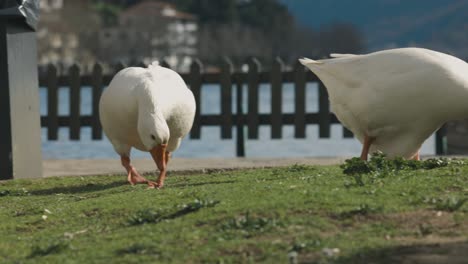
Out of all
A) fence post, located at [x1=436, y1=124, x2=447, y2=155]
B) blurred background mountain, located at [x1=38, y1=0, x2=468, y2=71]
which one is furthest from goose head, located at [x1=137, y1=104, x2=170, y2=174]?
blurred background mountain, located at [x1=38, y1=0, x2=468, y2=71]

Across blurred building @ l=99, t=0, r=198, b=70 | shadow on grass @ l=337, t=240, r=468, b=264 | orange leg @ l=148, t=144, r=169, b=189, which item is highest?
blurred building @ l=99, t=0, r=198, b=70

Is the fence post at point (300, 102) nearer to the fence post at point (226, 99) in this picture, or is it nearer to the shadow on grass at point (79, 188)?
the fence post at point (226, 99)

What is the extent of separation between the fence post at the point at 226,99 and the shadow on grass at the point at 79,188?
23.2 ft

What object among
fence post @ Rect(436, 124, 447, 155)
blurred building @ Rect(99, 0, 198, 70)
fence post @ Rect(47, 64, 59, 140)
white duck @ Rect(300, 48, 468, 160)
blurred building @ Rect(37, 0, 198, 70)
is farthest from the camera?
blurred building @ Rect(99, 0, 198, 70)

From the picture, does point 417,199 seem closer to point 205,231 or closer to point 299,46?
point 205,231

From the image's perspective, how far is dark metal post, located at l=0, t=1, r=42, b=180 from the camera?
12.5 meters

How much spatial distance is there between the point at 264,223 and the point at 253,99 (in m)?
11.5

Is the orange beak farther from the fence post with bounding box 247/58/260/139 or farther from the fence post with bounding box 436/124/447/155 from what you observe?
the fence post with bounding box 436/124/447/155

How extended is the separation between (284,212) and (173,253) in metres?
1.11

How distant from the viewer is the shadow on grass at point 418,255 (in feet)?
20.0

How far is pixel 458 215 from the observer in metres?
7.18

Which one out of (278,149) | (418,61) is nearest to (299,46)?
(278,149)

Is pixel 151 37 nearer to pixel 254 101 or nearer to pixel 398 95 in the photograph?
pixel 254 101

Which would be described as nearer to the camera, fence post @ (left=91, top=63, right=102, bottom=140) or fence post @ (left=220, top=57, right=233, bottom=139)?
fence post @ (left=220, top=57, right=233, bottom=139)
